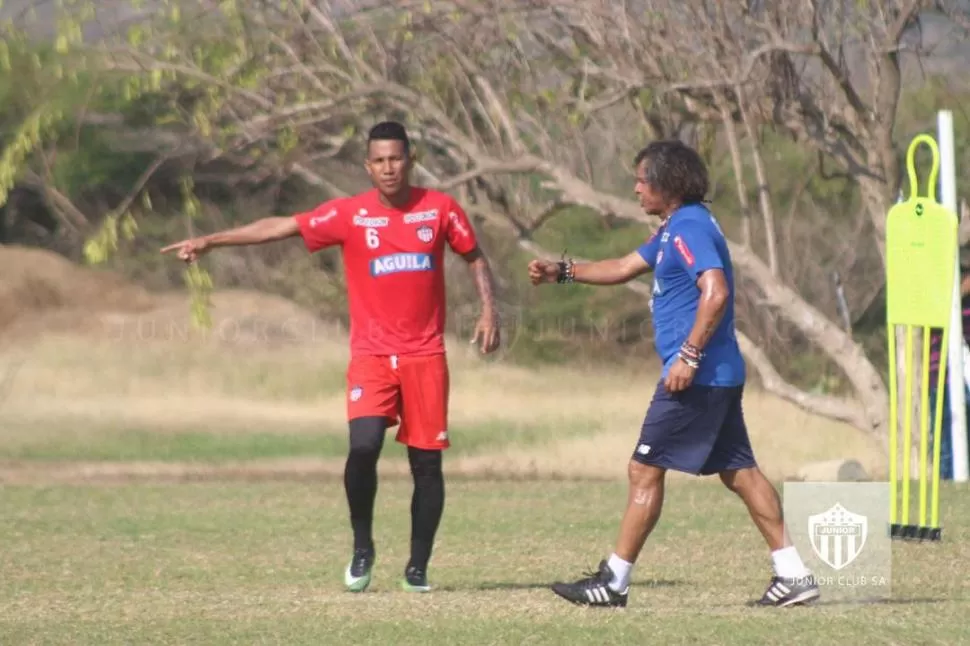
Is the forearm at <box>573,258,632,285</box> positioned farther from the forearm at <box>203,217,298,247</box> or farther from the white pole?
the white pole

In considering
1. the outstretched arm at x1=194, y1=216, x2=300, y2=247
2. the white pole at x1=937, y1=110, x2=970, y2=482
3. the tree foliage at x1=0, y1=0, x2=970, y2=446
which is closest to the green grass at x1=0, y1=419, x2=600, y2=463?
the tree foliage at x1=0, y1=0, x2=970, y2=446

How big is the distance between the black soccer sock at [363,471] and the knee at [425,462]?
165 mm

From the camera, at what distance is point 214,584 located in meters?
9.59

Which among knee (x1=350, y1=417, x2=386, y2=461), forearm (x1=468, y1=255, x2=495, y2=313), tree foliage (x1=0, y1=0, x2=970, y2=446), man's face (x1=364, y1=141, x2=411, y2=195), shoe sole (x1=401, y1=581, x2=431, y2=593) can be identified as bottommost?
shoe sole (x1=401, y1=581, x2=431, y2=593)

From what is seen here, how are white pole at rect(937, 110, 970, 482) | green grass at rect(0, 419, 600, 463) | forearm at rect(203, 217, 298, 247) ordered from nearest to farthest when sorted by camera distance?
forearm at rect(203, 217, 298, 247)
white pole at rect(937, 110, 970, 482)
green grass at rect(0, 419, 600, 463)

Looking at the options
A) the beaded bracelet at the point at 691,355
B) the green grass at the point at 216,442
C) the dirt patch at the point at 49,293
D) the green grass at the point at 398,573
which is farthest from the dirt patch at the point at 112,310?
A: the beaded bracelet at the point at 691,355

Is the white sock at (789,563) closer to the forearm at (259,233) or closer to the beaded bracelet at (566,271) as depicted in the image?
the beaded bracelet at (566,271)

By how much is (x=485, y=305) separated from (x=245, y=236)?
1149 mm

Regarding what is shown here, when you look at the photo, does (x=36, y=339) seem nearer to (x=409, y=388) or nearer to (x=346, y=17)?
(x=346, y=17)

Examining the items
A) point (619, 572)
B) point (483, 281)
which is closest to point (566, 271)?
point (483, 281)

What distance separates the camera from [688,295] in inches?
309

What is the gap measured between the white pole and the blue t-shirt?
5621mm

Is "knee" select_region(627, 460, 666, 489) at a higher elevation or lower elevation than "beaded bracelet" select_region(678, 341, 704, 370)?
lower

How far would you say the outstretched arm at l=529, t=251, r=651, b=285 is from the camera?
8344 mm
